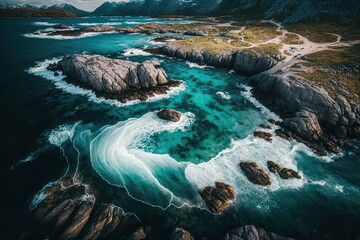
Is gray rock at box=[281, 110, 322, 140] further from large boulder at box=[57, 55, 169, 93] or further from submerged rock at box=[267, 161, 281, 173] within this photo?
large boulder at box=[57, 55, 169, 93]

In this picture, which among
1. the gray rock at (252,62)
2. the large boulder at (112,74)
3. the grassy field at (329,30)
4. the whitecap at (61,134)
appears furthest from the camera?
the grassy field at (329,30)

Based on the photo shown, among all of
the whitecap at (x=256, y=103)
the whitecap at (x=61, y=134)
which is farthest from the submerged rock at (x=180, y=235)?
the whitecap at (x=256, y=103)

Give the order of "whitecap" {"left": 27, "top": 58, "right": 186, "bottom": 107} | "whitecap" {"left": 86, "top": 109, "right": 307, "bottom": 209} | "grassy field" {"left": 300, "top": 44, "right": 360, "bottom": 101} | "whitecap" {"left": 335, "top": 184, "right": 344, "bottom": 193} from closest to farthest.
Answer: "whitecap" {"left": 86, "top": 109, "right": 307, "bottom": 209} < "whitecap" {"left": 335, "top": 184, "right": 344, "bottom": 193} < "grassy field" {"left": 300, "top": 44, "right": 360, "bottom": 101} < "whitecap" {"left": 27, "top": 58, "right": 186, "bottom": 107}

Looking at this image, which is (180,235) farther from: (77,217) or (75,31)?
(75,31)

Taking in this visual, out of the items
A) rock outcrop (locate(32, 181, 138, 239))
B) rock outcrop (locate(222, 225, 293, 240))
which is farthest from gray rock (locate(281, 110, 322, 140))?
rock outcrop (locate(32, 181, 138, 239))

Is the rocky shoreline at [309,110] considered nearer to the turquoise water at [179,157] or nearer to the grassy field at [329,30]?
the turquoise water at [179,157]

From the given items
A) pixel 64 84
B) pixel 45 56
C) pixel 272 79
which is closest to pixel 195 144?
pixel 272 79
